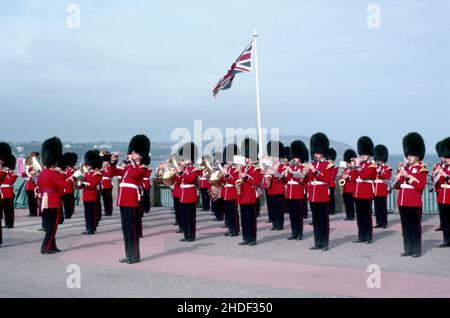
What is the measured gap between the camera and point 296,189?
11.3m

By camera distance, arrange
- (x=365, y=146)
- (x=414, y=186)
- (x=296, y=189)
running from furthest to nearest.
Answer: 1. (x=365, y=146)
2. (x=296, y=189)
3. (x=414, y=186)

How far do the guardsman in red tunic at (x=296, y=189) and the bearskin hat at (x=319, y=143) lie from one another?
39 centimetres

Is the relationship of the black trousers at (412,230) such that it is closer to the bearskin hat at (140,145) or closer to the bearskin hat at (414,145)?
the bearskin hat at (414,145)

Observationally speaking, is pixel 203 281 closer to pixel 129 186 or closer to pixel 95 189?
pixel 129 186

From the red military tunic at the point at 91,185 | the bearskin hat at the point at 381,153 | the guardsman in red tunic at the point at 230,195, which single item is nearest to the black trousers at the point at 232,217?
the guardsman in red tunic at the point at 230,195

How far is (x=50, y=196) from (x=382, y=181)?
6.94m

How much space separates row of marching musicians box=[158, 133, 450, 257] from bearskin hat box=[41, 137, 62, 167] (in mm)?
2246

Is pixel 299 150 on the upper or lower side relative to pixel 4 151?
lower

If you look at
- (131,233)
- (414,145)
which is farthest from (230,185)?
(414,145)

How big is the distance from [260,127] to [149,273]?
36.2 feet

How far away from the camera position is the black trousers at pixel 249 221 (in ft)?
34.3

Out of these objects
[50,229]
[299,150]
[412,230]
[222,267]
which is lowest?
[222,267]

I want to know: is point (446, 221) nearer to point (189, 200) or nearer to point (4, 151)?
point (189, 200)

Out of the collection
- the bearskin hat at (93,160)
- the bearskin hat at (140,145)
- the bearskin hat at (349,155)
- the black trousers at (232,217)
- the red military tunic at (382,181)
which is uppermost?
the bearskin hat at (140,145)
